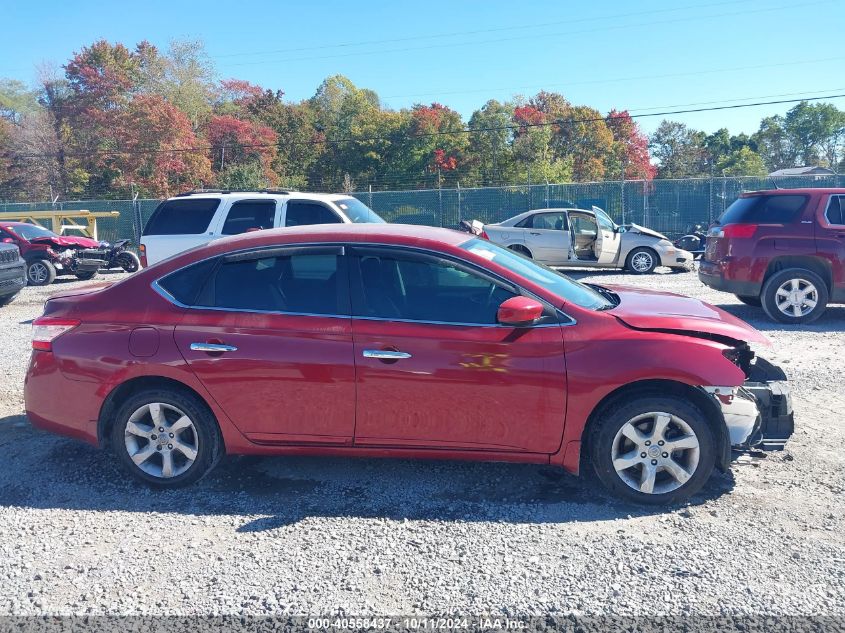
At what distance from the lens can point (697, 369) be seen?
13.1 ft

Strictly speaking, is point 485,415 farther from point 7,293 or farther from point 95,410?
point 7,293

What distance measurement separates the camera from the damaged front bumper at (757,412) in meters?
4.09

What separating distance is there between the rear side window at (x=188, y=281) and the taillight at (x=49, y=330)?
65 cm

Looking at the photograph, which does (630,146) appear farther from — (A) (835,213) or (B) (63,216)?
(A) (835,213)

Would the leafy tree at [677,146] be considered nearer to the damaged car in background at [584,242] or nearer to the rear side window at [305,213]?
the damaged car in background at [584,242]

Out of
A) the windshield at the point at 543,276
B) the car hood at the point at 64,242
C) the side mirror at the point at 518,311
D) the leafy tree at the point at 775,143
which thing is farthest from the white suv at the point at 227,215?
the leafy tree at the point at 775,143

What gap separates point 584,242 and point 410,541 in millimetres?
13444

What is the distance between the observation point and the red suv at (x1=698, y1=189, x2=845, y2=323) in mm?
9281

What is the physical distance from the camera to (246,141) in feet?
145

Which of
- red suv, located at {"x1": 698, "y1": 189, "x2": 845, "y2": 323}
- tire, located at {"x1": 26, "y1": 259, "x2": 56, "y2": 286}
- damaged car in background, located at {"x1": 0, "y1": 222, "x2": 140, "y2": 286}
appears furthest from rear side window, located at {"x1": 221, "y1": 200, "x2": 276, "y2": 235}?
tire, located at {"x1": 26, "y1": 259, "x2": 56, "y2": 286}

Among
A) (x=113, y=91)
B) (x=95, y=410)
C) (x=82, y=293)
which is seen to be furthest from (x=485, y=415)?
(x=113, y=91)

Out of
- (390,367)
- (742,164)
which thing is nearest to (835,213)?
(390,367)

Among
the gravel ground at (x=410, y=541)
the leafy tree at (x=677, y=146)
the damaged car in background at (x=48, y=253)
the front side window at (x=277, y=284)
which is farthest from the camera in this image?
the leafy tree at (x=677, y=146)

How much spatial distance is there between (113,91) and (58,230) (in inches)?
1136
